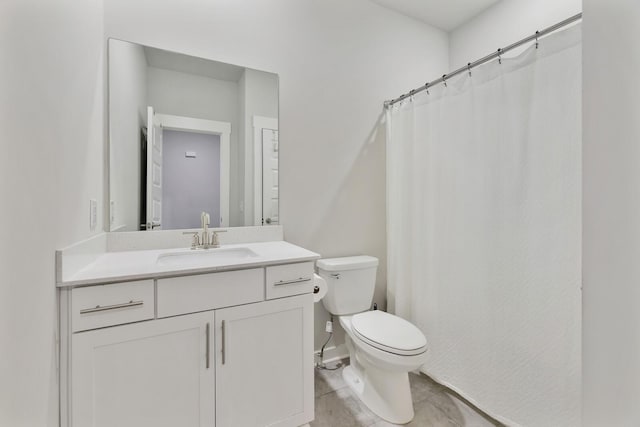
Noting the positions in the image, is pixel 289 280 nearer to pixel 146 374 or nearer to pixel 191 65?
pixel 146 374

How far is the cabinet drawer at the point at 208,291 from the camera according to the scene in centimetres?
108

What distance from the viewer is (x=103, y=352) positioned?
98 cm

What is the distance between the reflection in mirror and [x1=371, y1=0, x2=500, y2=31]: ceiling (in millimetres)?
1223

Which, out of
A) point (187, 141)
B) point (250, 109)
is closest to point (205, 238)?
point (187, 141)

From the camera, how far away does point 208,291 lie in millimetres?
1143

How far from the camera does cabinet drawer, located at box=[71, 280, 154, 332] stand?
37.2 inches

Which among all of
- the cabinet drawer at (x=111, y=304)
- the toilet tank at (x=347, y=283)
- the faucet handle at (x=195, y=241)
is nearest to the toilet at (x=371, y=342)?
the toilet tank at (x=347, y=283)

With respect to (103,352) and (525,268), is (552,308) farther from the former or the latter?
(103,352)

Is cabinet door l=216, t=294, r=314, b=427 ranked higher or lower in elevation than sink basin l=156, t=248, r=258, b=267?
lower

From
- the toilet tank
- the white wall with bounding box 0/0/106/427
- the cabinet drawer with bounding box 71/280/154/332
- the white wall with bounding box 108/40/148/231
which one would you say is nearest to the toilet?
the toilet tank

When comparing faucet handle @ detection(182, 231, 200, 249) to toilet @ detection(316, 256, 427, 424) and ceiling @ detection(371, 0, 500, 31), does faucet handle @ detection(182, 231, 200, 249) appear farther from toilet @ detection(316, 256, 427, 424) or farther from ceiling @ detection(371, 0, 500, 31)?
ceiling @ detection(371, 0, 500, 31)

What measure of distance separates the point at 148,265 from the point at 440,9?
2652 mm

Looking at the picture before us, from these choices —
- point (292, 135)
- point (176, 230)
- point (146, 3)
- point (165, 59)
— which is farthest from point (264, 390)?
point (146, 3)

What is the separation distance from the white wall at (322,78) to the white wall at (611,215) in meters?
1.56
